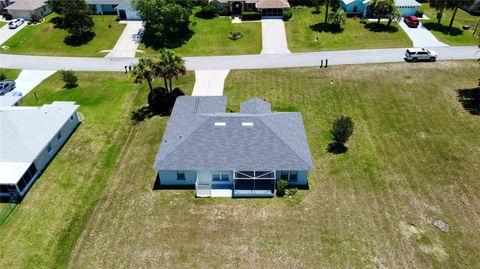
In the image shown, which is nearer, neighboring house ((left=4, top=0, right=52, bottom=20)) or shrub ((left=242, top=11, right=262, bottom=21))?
shrub ((left=242, top=11, right=262, bottom=21))

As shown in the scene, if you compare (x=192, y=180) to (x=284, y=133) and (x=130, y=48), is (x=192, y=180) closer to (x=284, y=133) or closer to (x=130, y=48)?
(x=284, y=133)

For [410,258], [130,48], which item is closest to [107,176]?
[410,258]

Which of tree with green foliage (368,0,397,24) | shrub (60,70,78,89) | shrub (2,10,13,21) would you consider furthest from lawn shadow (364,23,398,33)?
shrub (2,10,13,21)

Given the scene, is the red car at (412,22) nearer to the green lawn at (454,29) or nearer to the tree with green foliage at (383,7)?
the green lawn at (454,29)

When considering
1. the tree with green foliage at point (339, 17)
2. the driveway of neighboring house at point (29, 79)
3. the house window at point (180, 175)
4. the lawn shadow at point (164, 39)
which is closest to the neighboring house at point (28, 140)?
the driveway of neighboring house at point (29, 79)

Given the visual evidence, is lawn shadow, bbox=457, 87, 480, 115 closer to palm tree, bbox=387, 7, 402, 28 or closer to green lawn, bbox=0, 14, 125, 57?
palm tree, bbox=387, 7, 402, 28

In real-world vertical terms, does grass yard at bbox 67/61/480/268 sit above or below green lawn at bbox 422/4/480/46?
below
